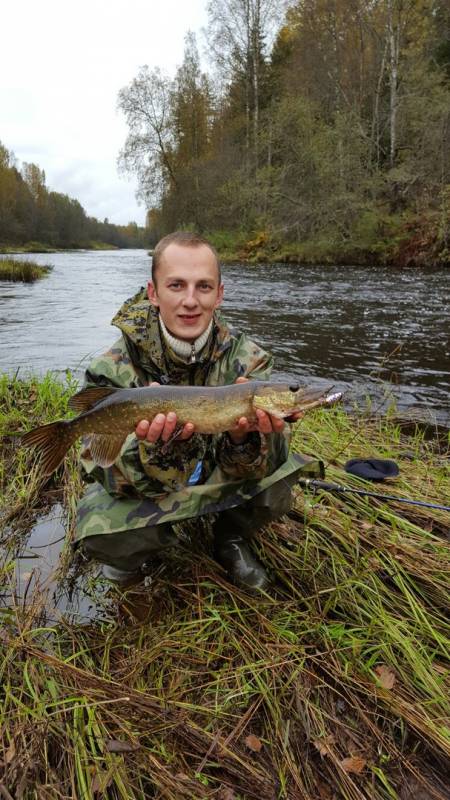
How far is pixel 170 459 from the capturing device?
89.3 inches

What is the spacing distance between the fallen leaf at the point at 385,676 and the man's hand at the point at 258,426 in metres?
0.99

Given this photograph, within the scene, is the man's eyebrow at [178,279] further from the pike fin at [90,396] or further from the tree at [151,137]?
the tree at [151,137]

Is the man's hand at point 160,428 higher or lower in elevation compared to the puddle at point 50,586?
higher

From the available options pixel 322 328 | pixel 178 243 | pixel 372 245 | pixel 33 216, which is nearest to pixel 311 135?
pixel 372 245

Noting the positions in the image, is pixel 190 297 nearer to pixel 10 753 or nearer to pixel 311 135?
pixel 10 753

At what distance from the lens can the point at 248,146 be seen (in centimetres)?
3066

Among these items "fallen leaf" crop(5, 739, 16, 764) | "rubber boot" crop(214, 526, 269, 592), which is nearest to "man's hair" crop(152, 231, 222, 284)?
"rubber boot" crop(214, 526, 269, 592)

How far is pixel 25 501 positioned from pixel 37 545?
389 millimetres

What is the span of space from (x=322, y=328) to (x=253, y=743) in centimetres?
880

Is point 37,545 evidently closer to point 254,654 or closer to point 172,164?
point 254,654

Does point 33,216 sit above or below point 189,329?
above

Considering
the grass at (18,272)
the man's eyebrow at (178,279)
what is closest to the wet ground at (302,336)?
the man's eyebrow at (178,279)

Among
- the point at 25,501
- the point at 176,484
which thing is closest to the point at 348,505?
the point at 176,484

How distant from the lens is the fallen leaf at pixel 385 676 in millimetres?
1830
